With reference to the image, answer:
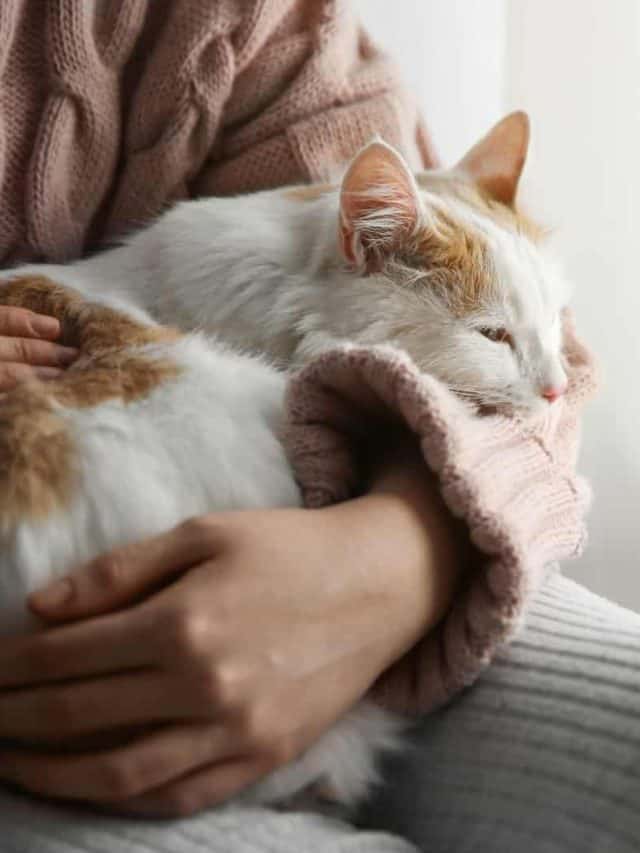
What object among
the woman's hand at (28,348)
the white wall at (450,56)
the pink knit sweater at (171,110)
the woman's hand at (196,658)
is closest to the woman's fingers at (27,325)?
the woman's hand at (28,348)

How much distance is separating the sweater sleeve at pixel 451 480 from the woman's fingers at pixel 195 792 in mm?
141

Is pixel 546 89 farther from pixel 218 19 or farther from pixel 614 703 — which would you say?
pixel 614 703

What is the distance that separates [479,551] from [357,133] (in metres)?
0.55

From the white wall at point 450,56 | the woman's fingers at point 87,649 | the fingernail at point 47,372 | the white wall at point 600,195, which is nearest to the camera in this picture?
the woman's fingers at point 87,649

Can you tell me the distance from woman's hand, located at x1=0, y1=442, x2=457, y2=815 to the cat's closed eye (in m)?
0.30

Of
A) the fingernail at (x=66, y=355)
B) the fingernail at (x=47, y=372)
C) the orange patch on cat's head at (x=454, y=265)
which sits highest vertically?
the orange patch on cat's head at (x=454, y=265)

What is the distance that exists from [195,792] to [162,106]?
71 centimetres

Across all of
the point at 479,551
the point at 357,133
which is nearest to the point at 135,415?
the point at 479,551

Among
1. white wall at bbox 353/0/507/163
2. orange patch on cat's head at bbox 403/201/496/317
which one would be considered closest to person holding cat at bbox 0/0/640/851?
orange patch on cat's head at bbox 403/201/496/317

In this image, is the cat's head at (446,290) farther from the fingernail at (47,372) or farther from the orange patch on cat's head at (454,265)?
the fingernail at (47,372)

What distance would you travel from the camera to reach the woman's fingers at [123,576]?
54 centimetres

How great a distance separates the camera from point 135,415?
2.08 ft

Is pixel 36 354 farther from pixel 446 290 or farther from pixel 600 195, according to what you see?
pixel 600 195

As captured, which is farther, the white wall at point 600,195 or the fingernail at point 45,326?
the white wall at point 600,195
